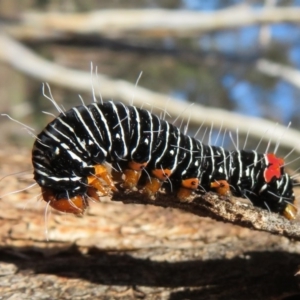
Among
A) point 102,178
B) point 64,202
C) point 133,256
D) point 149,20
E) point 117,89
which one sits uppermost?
point 102,178

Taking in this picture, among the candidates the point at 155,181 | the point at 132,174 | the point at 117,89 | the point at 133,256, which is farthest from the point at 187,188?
the point at 117,89

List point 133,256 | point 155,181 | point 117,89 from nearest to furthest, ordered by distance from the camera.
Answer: point 155,181 < point 133,256 < point 117,89

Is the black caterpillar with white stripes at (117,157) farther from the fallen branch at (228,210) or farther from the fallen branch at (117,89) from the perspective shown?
the fallen branch at (117,89)

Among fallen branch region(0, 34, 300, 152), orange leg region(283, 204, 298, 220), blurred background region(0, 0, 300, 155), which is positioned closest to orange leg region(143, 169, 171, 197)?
orange leg region(283, 204, 298, 220)

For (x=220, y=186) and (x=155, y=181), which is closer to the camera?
(x=155, y=181)

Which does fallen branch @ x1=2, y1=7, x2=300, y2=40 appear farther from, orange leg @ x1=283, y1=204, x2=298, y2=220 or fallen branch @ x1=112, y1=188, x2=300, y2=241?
fallen branch @ x1=112, y1=188, x2=300, y2=241

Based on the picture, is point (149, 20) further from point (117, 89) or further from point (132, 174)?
point (132, 174)
